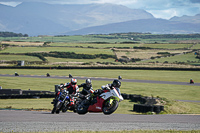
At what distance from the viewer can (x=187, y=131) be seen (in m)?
17.4

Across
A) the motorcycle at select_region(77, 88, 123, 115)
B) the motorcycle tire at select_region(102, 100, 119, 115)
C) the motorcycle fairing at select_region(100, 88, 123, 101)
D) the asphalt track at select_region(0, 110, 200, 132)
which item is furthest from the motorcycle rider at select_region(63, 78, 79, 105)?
the motorcycle tire at select_region(102, 100, 119, 115)

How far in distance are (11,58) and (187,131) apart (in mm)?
108816

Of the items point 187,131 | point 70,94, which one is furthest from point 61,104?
point 187,131

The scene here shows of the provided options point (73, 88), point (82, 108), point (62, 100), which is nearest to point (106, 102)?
point (82, 108)

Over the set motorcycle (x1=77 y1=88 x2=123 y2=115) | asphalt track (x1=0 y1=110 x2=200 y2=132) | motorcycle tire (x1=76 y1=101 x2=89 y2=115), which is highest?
motorcycle (x1=77 y1=88 x2=123 y2=115)

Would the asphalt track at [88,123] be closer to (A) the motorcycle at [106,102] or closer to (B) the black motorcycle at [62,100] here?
(B) the black motorcycle at [62,100]

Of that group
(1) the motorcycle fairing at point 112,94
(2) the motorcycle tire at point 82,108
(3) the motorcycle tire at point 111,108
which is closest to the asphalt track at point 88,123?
(2) the motorcycle tire at point 82,108

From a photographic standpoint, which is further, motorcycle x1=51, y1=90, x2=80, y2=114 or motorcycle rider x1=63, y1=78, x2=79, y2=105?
motorcycle rider x1=63, y1=78, x2=79, y2=105

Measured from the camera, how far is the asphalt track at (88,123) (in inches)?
719

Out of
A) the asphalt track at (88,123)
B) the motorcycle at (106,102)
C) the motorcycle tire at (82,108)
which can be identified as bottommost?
the asphalt track at (88,123)

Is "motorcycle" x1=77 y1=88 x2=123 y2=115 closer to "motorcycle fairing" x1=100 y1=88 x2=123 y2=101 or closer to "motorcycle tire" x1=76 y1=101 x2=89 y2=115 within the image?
"motorcycle fairing" x1=100 y1=88 x2=123 y2=101

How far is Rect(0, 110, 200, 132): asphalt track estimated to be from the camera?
18252 millimetres

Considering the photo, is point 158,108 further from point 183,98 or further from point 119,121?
point 183,98

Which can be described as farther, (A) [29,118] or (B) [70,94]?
(A) [29,118]
